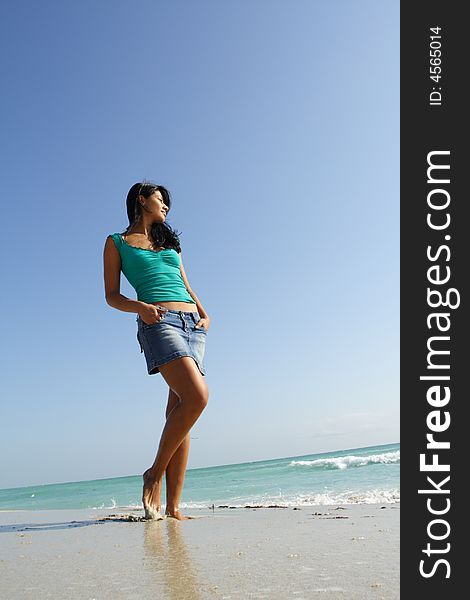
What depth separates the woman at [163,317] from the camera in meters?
3.13

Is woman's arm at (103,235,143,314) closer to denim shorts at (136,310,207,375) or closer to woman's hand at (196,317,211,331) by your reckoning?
denim shorts at (136,310,207,375)

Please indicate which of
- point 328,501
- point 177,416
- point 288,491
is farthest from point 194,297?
point 288,491

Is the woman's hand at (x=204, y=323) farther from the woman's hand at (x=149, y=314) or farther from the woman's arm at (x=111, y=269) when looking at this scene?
the woman's arm at (x=111, y=269)

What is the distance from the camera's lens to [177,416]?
3098 millimetres

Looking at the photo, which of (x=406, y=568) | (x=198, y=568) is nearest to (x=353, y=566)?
(x=406, y=568)

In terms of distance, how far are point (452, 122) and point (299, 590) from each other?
2271 millimetres

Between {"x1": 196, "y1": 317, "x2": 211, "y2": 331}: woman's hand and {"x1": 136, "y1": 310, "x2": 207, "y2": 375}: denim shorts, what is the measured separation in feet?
0.08

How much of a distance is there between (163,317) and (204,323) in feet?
1.09

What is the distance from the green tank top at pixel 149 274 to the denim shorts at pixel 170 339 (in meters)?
A: 0.14

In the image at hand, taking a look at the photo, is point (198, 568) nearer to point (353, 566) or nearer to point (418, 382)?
point (353, 566)

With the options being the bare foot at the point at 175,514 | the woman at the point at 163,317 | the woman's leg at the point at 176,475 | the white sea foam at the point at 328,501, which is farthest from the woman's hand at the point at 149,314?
the white sea foam at the point at 328,501

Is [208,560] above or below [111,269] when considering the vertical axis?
below

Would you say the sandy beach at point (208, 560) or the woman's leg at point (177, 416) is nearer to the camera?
the sandy beach at point (208, 560)

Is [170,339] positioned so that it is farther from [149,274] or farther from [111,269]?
[111,269]
